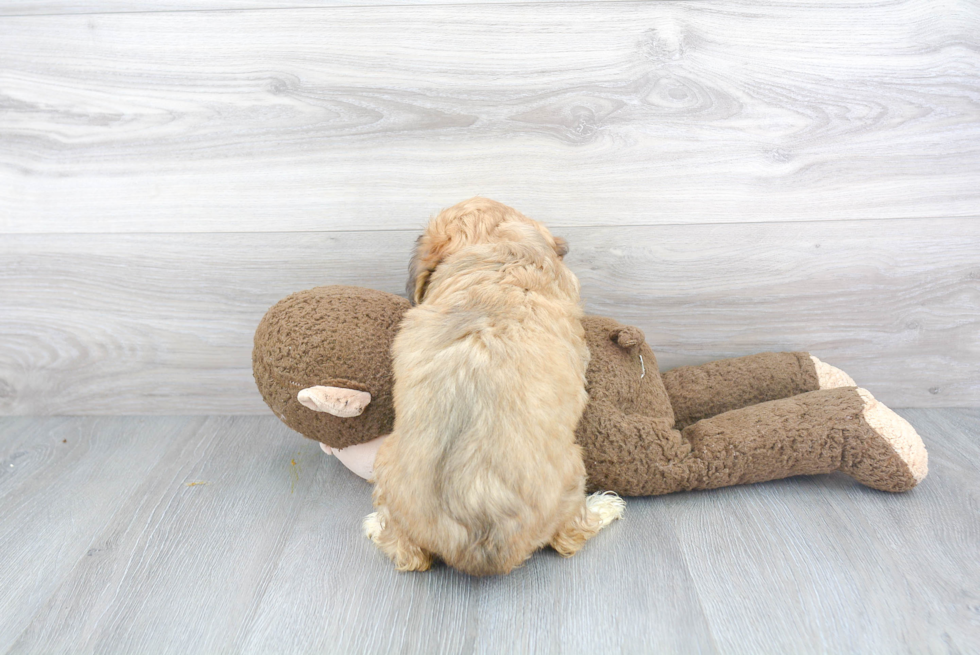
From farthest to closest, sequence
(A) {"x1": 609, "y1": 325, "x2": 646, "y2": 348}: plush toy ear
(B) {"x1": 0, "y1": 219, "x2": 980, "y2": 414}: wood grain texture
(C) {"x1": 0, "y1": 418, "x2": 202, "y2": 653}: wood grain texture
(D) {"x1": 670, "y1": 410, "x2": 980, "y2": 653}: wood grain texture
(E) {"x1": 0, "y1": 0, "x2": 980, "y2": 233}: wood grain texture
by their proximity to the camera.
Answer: (B) {"x1": 0, "y1": 219, "x2": 980, "y2": 414}: wood grain texture
(E) {"x1": 0, "y1": 0, "x2": 980, "y2": 233}: wood grain texture
(A) {"x1": 609, "y1": 325, "x2": 646, "y2": 348}: plush toy ear
(C) {"x1": 0, "y1": 418, "x2": 202, "y2": 653}: wood grain texture
(D) {"x1": 670, "y1": 410, "x2": 980, "y2": 653}: wood grain texture

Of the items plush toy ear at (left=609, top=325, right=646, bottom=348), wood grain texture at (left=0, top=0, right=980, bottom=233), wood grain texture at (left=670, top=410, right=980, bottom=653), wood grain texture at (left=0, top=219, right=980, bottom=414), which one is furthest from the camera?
wood grain texture at (left=0, top=219, right=980, bottom=414)

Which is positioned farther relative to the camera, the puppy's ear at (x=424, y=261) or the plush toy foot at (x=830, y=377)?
the plush toy foot at (x=830, y=377)

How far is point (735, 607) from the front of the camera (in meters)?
1.39

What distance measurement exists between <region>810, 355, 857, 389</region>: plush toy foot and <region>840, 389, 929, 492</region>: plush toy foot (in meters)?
0.25

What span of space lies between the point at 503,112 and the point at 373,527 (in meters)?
1.23

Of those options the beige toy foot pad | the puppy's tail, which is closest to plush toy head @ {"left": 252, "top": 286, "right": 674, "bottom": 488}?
the puppy's tail

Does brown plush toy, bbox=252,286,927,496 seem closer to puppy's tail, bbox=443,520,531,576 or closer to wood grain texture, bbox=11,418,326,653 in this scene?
wood grain texture, bbox=11,418,326,653

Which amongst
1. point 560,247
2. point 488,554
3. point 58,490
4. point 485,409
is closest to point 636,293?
point 560,247

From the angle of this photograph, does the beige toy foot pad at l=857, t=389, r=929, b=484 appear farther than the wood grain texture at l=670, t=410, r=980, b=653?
Yes

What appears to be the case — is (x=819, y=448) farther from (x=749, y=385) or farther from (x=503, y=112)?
(x=503, y=112)

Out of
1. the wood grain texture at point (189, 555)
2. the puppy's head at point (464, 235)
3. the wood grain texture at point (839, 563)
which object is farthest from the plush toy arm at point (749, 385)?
the wood grain texture at point (189, 555)

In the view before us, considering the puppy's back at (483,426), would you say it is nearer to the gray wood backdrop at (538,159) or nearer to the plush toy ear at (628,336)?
the plush toy ear at (628,336)

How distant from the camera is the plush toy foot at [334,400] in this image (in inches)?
64.0

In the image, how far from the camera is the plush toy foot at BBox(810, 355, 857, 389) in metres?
1.98
